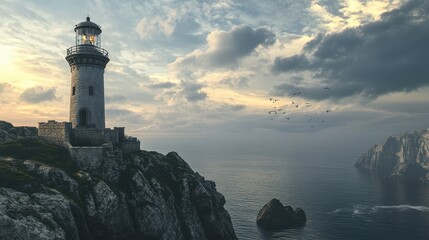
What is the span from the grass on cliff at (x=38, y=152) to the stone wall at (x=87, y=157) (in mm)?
897

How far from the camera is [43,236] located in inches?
1021

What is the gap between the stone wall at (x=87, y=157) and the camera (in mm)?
41469

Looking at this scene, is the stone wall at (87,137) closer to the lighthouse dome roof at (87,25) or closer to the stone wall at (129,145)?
the stone wall at (129,145)

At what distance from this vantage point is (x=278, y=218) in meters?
92.5

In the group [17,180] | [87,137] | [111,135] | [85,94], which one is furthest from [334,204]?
[17,180]

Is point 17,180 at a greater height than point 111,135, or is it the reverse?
point 111,135

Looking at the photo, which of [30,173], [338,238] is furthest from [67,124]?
[338,238]

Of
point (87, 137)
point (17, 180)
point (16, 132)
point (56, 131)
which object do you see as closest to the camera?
point (17, 180)

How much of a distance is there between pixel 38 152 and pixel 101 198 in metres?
12.8

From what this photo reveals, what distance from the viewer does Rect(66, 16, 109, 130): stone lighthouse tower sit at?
168 feet

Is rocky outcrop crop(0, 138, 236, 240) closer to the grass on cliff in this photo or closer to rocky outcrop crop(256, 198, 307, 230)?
the grass on cliff

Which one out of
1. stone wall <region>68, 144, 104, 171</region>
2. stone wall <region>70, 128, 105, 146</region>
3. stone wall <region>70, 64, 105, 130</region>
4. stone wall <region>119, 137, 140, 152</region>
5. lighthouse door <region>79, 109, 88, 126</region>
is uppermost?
stone wall <region>70, 64, 105, 130</region>

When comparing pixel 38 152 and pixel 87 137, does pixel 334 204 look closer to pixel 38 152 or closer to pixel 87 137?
pixel 87 137

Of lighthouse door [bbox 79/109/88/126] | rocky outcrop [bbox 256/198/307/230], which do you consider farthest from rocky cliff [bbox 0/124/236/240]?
rocky outcrop [bbox 256/198/307/230]
